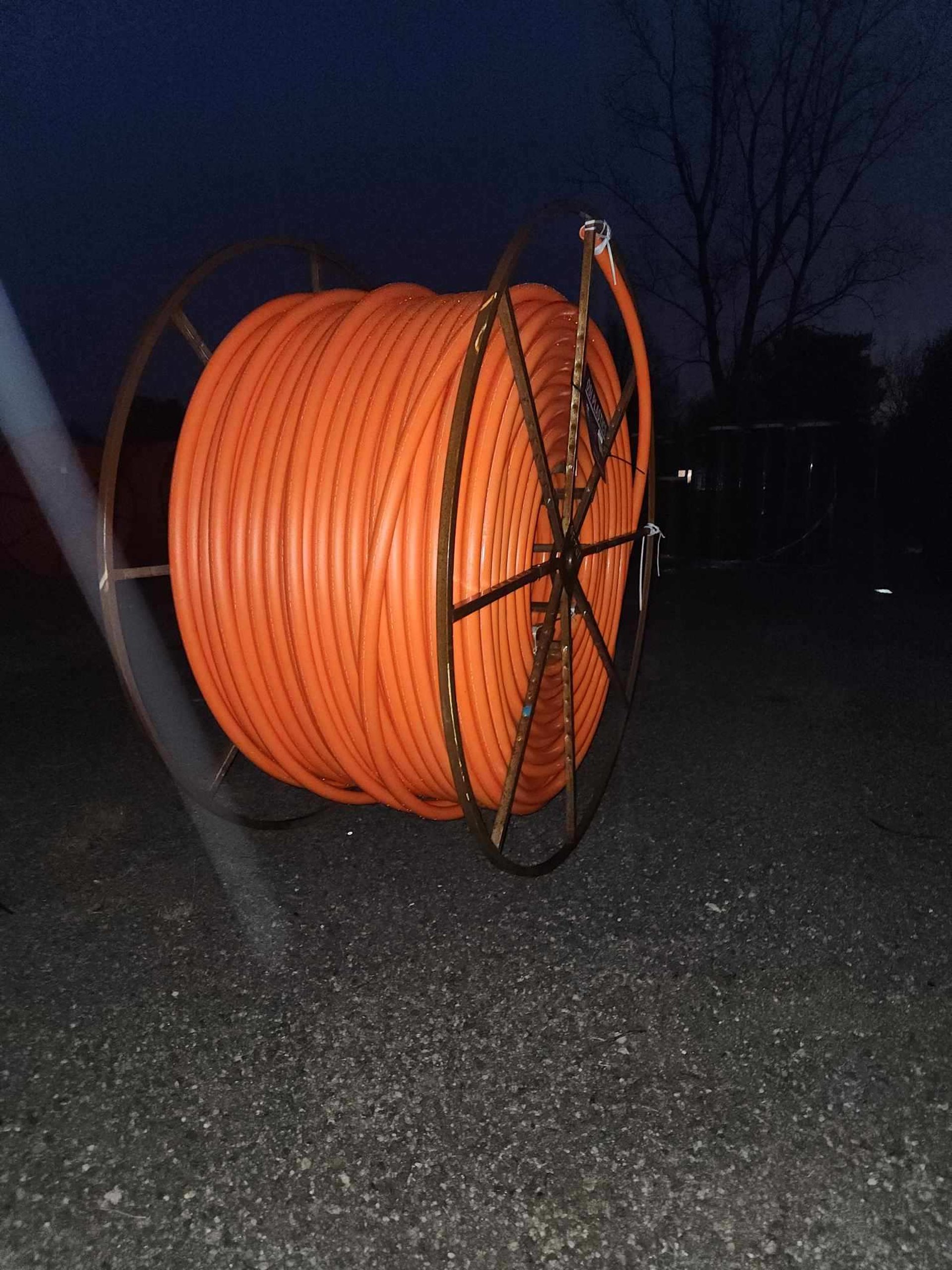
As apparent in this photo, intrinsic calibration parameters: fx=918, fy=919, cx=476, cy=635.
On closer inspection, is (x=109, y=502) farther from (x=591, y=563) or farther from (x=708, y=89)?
(x=708, y=89)

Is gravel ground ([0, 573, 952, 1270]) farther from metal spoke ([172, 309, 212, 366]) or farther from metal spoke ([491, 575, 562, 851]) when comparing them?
metal spoke ([172, 309, 212, 366])

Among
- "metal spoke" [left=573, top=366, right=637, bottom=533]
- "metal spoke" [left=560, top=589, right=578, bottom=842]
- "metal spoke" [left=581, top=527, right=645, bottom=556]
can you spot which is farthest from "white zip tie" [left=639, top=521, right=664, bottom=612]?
"metal spoke" [left=560, top=589, right=578, bottom=842]

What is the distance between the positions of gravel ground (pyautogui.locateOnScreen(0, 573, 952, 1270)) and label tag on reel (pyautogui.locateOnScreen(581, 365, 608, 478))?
1533mm

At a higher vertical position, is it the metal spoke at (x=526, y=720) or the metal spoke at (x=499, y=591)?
the metal spoke at (x=499, y=591)

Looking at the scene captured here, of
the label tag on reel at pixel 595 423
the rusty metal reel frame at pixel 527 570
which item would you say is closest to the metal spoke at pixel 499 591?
the rusty metal reel frame at pixel 527 570

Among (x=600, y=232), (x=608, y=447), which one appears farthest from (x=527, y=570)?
(x=600, y=232)

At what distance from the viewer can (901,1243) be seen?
1904 millimetres

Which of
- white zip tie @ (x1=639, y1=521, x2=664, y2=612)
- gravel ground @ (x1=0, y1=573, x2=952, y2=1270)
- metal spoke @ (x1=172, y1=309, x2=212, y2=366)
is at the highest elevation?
metal spoke @ (x1=172, y1=309, x2=212, y2=366)

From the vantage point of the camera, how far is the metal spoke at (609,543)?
338 centimetres

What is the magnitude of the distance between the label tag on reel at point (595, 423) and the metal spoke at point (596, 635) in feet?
1.61

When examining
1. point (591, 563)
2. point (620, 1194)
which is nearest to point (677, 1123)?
point (620, 1194)

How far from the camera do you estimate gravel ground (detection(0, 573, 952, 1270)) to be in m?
1.96

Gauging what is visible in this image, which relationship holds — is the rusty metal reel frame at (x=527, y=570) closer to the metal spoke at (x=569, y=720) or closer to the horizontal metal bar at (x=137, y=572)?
the metal spoke at (x=569, y=720)

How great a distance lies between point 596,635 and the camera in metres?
3.53
